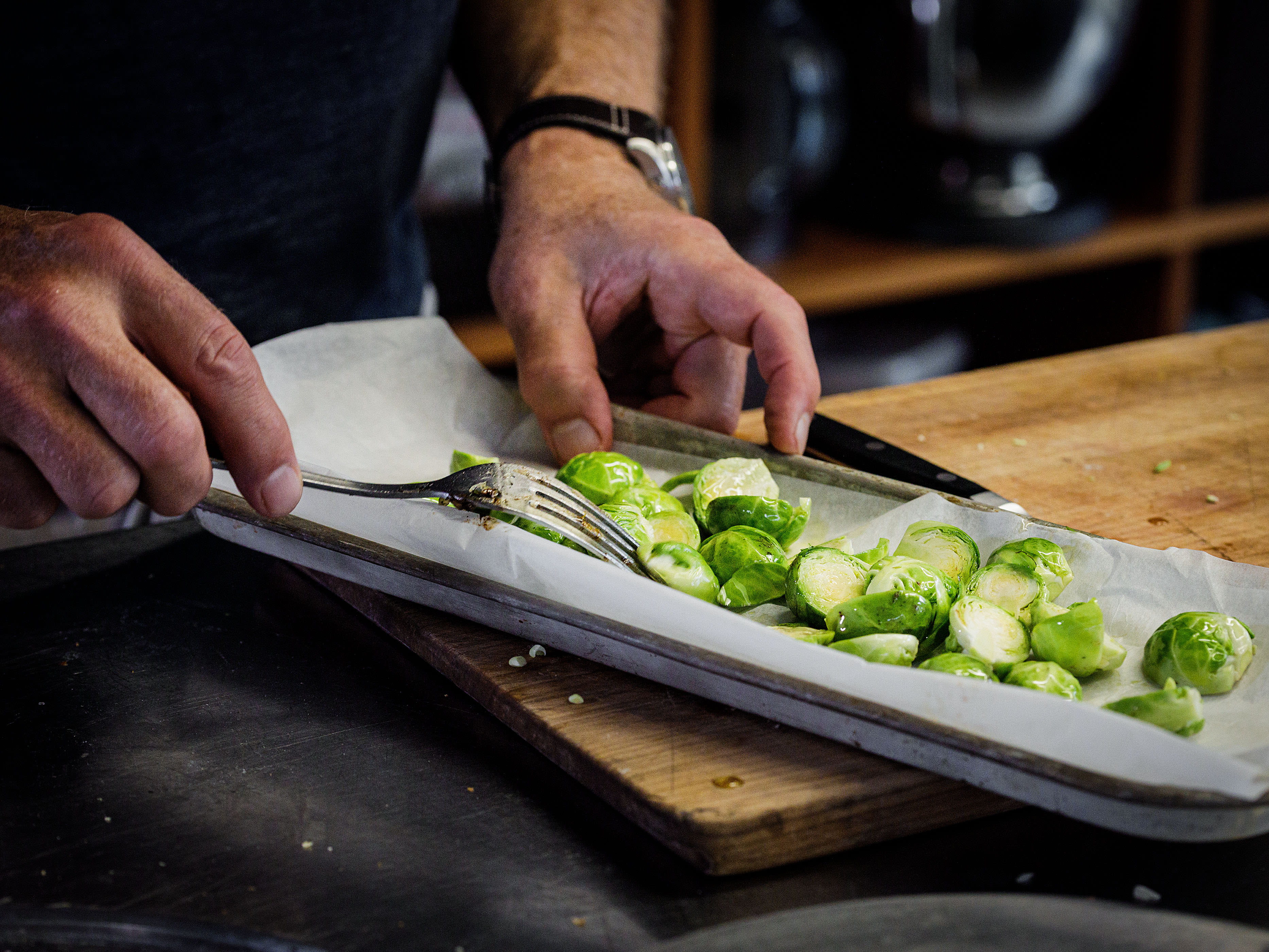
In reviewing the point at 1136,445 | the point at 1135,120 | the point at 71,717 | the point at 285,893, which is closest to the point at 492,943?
the point at 285,893

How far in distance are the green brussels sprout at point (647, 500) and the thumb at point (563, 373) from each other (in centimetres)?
19

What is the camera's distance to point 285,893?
0.84 meters

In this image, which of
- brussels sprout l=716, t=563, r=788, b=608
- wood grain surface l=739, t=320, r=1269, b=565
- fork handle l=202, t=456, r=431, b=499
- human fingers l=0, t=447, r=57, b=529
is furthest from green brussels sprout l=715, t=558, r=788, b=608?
human fingers l=0, t=447, r=57, b=529

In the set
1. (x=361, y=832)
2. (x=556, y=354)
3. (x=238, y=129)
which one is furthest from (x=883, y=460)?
(x=238, y=129)

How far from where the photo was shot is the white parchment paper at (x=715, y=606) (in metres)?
0.82

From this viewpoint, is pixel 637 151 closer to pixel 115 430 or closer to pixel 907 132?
pixel 115 430

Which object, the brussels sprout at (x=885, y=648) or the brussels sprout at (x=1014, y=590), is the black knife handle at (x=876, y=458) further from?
the brussels sprout at (x=885, y=648)

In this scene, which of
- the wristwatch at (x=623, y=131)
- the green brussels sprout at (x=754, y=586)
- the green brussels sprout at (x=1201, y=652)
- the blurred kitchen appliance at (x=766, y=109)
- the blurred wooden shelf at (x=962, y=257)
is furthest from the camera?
the blurred wooden shelf at (x=962, y=257)

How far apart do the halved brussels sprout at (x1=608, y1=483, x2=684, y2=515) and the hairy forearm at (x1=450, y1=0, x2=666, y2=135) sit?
0.90 meters

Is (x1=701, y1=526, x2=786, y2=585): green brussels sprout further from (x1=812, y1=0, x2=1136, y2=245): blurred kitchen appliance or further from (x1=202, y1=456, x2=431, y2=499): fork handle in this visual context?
(x1=812, y1=0, x2=1136, y2=245): blurred kitchen appliance

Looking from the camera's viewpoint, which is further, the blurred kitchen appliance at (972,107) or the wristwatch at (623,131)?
the blurred kitchen appliance at (972,107)

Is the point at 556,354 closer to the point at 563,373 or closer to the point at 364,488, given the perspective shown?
the point at 563,373

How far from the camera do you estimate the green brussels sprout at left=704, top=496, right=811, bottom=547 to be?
1.28m

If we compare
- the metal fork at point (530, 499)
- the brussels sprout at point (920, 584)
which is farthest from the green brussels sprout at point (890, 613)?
the metal fork at point (530, 499)
